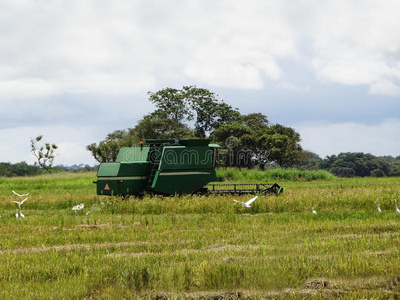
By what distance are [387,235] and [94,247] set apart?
6.67 metres

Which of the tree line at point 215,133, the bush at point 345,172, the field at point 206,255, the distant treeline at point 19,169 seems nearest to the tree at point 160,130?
the tree line at point 215,133

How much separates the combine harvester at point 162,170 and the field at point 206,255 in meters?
2.89

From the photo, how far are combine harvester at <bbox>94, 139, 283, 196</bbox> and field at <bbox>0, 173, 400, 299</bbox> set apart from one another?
289cm

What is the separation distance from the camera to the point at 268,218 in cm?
1336

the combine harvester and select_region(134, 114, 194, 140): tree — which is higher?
select_region(134, 114, 194, 140): tree

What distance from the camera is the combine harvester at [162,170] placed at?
58.7 ft

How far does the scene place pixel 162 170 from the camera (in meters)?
18.0

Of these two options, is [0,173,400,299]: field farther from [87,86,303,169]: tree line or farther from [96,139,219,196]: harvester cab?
[87,86,303,169]: tree line

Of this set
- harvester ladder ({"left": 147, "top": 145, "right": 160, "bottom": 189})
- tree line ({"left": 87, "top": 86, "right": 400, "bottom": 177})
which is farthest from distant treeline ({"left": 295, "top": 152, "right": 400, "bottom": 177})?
harvester ladder ({"left": 147, "top": 145, "right": 160, "bottom": 189})

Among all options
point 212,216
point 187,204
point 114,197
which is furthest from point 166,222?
point 114,197

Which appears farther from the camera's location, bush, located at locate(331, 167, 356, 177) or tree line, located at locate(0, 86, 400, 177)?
bush, located at locate(331, 167, 356, 177)

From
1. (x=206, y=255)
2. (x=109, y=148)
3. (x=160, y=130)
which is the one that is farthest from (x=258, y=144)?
(x=206, y=255)

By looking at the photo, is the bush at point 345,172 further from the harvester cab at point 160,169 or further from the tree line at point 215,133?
the harvester cab at point 160,169

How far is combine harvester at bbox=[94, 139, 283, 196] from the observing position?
17.9 metres
